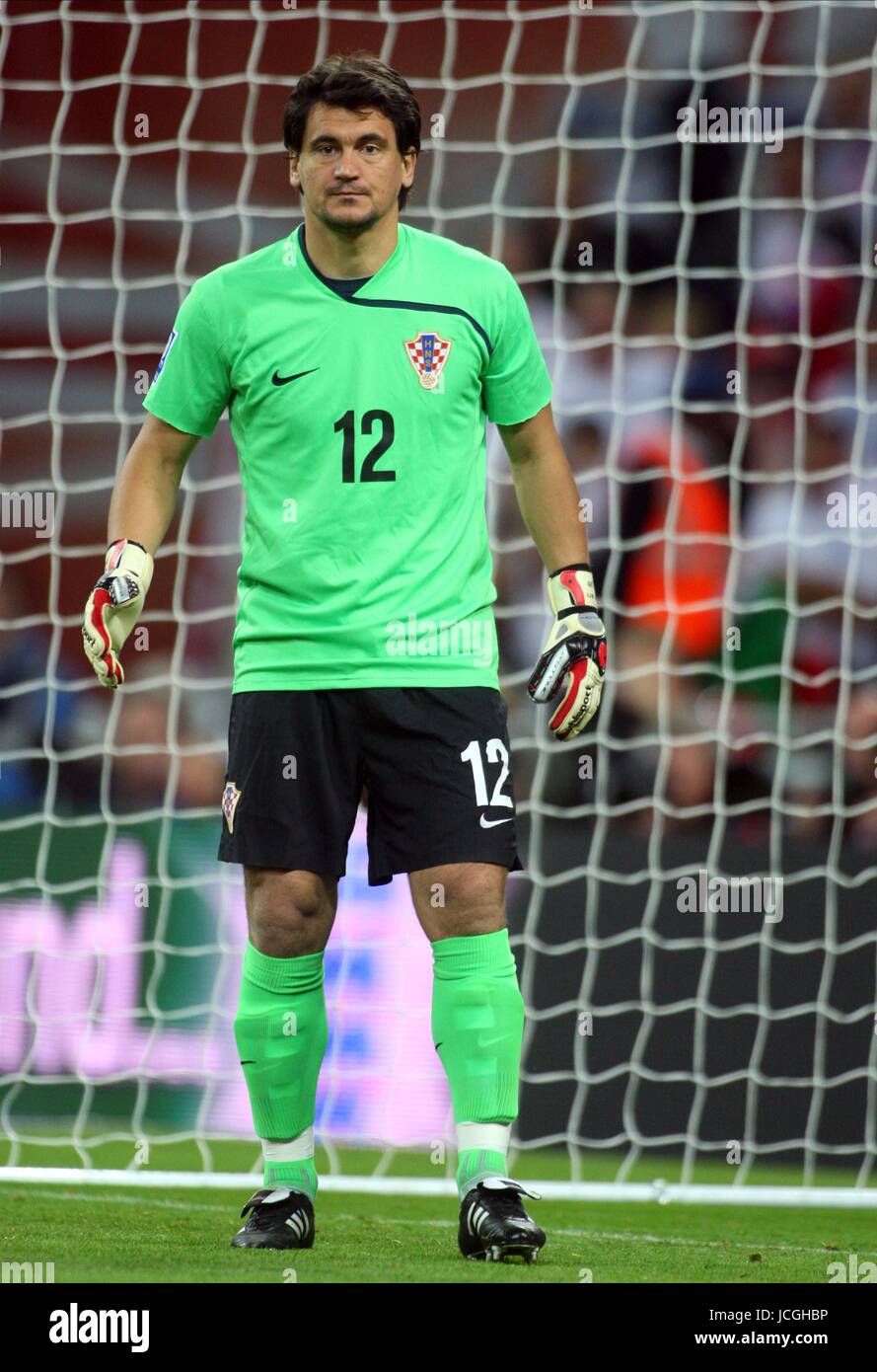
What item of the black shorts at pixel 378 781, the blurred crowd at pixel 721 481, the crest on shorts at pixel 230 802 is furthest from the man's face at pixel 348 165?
the blurred crowd at pixel 721 481

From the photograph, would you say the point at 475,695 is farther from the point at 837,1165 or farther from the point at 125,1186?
the point at 837,1165

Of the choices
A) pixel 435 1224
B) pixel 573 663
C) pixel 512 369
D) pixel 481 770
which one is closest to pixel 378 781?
pixel 481 770

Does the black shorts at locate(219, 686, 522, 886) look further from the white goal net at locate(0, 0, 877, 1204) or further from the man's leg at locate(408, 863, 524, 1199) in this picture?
the white goal net at locate(0, 0, 877, 1204)

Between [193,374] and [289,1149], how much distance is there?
1.22m

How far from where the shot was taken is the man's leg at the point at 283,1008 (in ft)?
9.41

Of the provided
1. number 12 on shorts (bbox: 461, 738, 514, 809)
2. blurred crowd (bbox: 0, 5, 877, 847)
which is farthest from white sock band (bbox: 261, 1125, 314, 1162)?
blurred crowd (bbox: 0, 5, 877, 847)

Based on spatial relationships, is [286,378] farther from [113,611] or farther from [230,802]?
[230,802]

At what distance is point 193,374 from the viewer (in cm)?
299

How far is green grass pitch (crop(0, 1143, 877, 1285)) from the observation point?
8.62 feet

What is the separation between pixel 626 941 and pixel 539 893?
0.87 feet

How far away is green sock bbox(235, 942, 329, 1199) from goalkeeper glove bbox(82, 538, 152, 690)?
0.49m

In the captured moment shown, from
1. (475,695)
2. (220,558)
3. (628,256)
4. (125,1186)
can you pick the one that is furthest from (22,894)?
(628,256)

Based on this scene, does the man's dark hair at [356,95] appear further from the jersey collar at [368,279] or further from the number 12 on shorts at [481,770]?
the number 12 on shorts at [481,770]

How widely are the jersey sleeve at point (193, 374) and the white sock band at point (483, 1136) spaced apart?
1152mm
